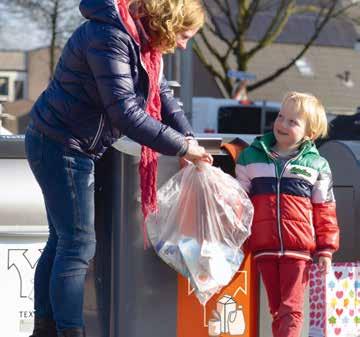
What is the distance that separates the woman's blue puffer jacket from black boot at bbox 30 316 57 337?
0.71m

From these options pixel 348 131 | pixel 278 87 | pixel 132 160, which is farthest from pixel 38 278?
pixel 278 87

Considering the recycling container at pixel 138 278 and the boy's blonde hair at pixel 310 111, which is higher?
the boy's blonde hair at pixel 310 111

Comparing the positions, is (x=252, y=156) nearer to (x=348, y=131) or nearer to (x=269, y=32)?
(x=348, y=131)

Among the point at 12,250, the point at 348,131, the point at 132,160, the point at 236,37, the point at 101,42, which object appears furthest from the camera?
the point at 236,37

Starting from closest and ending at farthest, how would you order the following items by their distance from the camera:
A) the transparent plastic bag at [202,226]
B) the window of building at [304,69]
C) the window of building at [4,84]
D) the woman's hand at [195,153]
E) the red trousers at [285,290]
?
1. the woman's hand at [195,153]
2. the transparent plastic bag at [202,226]
3. the red trousers at [285,290]
4. the window of building at [4,84]
5. the window of building at [304,69]

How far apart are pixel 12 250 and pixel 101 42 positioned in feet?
4.29

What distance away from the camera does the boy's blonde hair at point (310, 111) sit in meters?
4.00

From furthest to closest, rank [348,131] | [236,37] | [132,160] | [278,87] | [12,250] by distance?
[278,87], [236,37], [348,131], [12,250], [132,160]

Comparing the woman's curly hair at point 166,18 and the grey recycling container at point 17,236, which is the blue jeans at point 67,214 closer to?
the woman's curly hair at point 166,18

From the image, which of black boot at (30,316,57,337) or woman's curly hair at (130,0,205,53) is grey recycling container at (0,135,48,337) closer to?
black boot at (30,316,57,337)

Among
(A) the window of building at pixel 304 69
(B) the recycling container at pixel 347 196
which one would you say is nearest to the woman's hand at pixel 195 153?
(B) the recycling container at pixel 347 196

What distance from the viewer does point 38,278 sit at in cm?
382

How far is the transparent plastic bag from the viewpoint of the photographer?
3725mm

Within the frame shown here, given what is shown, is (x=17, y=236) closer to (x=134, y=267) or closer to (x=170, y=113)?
(x=134, y=267)
